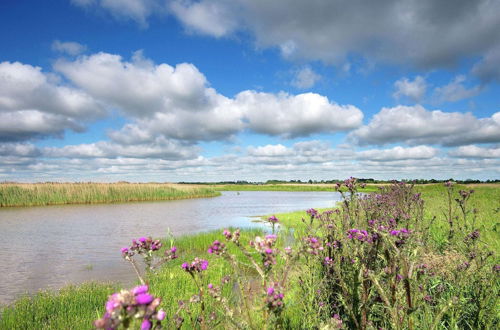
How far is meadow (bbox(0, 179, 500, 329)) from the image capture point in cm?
194

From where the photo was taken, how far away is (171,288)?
6.71m

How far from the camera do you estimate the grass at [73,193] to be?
28.7 meters

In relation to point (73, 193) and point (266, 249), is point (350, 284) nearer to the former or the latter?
point (266, 249)

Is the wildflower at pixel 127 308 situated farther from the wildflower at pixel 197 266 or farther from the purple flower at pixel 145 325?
the wildflower at pixel 197 266

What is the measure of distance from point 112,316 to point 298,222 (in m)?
16.8

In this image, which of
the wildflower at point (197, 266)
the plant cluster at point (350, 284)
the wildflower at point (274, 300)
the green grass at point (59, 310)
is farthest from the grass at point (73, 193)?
the wildflower at point (274, 300)

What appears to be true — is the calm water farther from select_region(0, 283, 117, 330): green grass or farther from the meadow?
the meadow

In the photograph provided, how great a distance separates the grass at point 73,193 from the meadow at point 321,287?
2712 cm

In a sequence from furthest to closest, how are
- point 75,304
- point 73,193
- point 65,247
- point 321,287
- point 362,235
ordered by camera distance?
point 73,193
point 65,247
point 75,304
point 321,287
point 362,235

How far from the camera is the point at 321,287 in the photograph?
14.2 ft

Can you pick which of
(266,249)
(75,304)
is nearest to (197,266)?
(266,249)

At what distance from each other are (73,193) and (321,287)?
1339 inches

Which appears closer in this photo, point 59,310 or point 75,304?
point 59,310

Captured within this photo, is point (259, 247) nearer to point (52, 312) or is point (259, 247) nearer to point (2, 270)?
point (52, 312)
